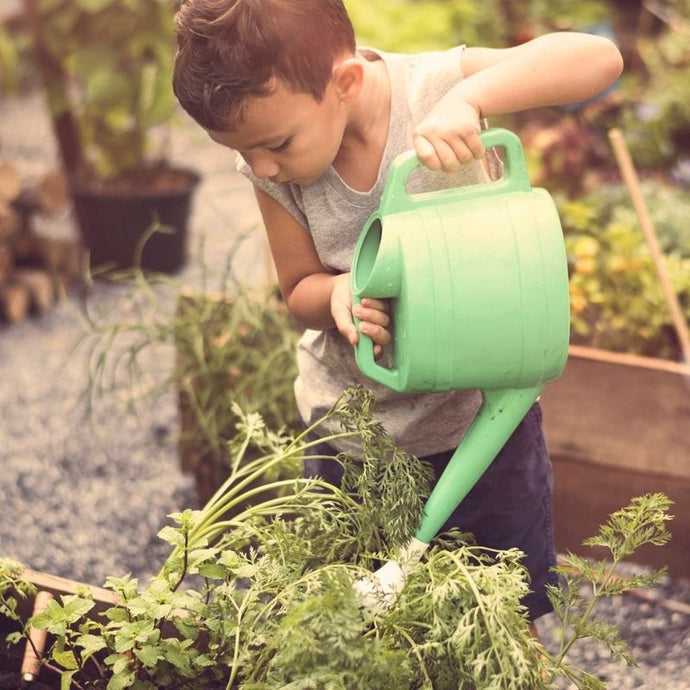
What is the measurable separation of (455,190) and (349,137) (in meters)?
0.27

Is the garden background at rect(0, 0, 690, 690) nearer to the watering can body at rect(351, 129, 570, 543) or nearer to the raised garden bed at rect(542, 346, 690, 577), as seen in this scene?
the raised garden bed at rect(542, 346, 690, 577)

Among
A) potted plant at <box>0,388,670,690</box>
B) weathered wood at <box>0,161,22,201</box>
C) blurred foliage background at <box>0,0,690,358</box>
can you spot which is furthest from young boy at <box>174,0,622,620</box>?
weathered wood at <box>0,161,22,201</box>

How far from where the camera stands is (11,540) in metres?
2.50

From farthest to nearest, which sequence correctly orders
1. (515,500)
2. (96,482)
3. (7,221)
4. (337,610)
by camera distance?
(7,221) < (96,482) < (515,500) < (337,610)

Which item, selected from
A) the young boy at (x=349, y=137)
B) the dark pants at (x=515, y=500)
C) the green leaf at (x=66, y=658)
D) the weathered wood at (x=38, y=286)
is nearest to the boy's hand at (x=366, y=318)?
the young boy at (x=349, y=137)

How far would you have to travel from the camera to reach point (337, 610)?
112cm

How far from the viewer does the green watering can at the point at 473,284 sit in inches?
45.8

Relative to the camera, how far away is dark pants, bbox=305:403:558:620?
1.63 metres

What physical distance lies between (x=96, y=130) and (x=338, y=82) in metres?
2.79

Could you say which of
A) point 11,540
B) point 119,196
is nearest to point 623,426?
point 11,540

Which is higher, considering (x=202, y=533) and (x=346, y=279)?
(x=346, y=279)

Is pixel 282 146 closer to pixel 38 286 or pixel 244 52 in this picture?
pixel 244 52

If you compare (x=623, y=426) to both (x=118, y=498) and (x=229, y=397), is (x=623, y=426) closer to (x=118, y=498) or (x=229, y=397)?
(x=229, y=397)

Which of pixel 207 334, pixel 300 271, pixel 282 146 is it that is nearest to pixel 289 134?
pixel 282 146
